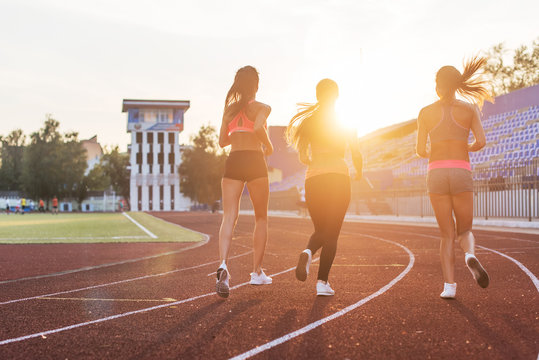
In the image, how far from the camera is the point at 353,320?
3914 millimetres

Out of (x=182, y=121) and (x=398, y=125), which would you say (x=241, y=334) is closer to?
(x=398, y=125)

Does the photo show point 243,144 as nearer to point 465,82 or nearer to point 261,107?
point 261,107

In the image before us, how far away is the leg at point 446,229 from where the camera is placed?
15.5 ft

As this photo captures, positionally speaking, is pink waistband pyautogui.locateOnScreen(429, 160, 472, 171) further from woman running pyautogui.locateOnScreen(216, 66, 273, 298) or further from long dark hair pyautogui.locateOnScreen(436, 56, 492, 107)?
woman running pyautogui.locateOnScreen(216, 66, 273, 298)

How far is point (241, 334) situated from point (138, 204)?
260 ft

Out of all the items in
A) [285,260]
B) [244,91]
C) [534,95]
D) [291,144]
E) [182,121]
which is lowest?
[285,260]

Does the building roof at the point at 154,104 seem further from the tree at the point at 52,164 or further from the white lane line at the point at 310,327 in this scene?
the white lane line at the point at 310,327

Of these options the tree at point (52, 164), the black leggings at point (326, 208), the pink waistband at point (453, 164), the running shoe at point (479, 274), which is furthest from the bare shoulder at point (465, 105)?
the tree at point (52, 164)

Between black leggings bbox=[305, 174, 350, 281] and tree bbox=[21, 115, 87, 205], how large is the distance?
75342 millimetres

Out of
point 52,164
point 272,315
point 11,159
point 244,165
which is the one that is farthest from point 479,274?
point 11,159

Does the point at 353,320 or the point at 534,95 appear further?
the point at 534,95

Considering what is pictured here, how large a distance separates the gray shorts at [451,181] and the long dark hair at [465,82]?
696 millimetres

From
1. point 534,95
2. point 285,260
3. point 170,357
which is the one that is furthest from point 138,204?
point 170,357

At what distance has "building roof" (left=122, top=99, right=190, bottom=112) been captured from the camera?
258ft
